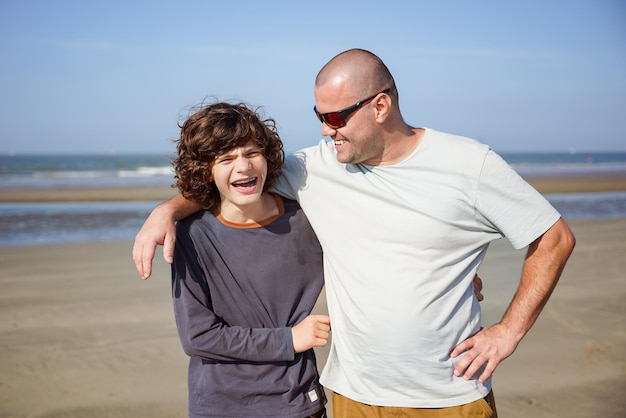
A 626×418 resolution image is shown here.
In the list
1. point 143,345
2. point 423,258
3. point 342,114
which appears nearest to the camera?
point 423,258

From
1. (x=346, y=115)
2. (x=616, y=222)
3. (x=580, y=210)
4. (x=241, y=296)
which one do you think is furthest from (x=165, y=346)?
(x=580, y=210)

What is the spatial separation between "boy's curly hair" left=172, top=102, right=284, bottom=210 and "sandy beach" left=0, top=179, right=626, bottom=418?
9.09 ft

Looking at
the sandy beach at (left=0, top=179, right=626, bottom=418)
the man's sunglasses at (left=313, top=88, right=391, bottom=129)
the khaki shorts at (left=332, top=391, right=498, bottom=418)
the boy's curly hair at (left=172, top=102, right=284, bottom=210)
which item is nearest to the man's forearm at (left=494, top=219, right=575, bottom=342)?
the khaki shorts at (left=332, top=391, right=498, bottom=418)

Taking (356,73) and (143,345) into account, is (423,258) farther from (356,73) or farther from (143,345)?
(143,345)

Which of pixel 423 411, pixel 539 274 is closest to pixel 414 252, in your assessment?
pixel 539 274

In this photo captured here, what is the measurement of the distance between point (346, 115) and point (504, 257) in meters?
7.53

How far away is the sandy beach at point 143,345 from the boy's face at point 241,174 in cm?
285

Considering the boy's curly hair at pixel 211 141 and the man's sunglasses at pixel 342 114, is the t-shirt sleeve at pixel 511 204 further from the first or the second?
the boy's curly hair at pixel 211 141

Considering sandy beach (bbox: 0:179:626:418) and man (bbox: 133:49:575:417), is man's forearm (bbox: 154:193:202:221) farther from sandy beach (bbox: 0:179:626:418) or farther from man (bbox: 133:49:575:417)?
sandy beach (bbox: 0:179:626:418)

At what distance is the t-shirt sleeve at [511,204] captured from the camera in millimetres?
2469

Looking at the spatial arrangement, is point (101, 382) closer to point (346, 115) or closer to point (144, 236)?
point (144, 236)

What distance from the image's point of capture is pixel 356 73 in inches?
106

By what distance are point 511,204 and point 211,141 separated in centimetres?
119

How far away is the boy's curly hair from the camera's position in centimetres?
257
